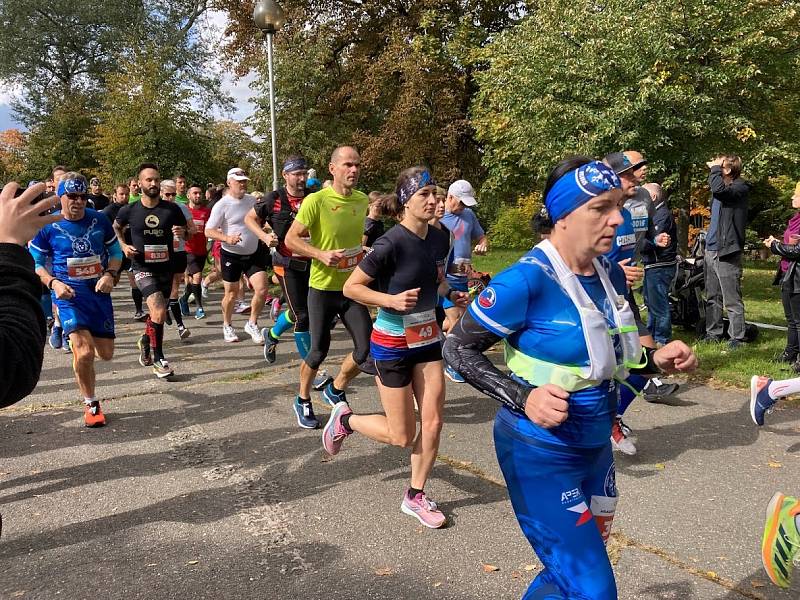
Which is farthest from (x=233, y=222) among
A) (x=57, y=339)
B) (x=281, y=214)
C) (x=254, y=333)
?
(x=57, y=339)

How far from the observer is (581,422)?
226 centimetres

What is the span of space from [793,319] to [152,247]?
739cm

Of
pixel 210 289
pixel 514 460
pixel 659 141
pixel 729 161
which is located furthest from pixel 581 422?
pixel 210 289

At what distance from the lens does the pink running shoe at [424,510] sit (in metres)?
3.78

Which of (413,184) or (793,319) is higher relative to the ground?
(413,184)

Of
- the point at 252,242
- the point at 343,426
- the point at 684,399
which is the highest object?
the point at 252,242

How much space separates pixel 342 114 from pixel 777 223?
60.6 feet

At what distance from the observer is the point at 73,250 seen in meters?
5.89

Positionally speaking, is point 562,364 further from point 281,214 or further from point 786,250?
point 786,250

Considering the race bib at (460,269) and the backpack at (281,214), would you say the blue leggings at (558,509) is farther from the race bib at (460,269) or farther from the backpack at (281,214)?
the backpack at (281,214)

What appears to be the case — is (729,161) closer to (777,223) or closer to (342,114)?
(342,114)

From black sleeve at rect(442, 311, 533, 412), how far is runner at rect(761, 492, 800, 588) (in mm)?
1543

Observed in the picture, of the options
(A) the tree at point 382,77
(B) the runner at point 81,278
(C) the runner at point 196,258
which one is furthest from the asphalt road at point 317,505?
(A) the tree at point 382,77

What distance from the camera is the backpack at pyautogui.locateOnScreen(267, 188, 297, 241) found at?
23.6 feet
